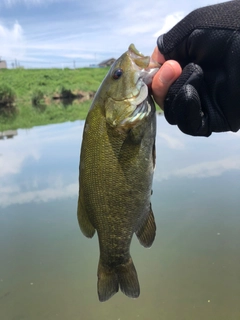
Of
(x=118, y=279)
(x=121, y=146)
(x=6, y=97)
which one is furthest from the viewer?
(x=6, y=97)

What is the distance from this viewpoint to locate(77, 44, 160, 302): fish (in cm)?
215

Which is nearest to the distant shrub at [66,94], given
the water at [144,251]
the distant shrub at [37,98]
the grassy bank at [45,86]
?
the grassy bank at [45,86]

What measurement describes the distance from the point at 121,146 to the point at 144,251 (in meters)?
4.31

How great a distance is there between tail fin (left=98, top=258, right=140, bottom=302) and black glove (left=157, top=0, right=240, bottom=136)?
44.3 inches

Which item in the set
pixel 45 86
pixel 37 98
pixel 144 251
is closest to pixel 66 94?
pixel 45 86

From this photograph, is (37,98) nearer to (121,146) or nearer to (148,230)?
(148,230)

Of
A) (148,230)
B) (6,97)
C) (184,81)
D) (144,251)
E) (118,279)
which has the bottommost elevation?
(6,97)

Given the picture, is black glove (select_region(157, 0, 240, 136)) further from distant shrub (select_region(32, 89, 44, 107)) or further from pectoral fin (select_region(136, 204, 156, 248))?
distant shrub (select_region(32, 89, 44, 107))

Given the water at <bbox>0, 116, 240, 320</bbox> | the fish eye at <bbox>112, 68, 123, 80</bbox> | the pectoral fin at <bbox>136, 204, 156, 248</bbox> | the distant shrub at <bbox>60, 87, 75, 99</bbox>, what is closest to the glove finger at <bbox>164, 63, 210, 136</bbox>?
the fish eye at <bbox>112, 68, 123, 80</bbox>

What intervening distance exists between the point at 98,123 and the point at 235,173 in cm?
745

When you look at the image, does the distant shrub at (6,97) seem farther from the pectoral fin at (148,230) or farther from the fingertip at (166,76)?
the fingertip at (166,76)

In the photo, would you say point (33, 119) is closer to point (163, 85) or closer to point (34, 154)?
point (34, 154)

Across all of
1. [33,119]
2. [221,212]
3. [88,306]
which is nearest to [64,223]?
[88,306]

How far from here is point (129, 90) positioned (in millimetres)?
2152
